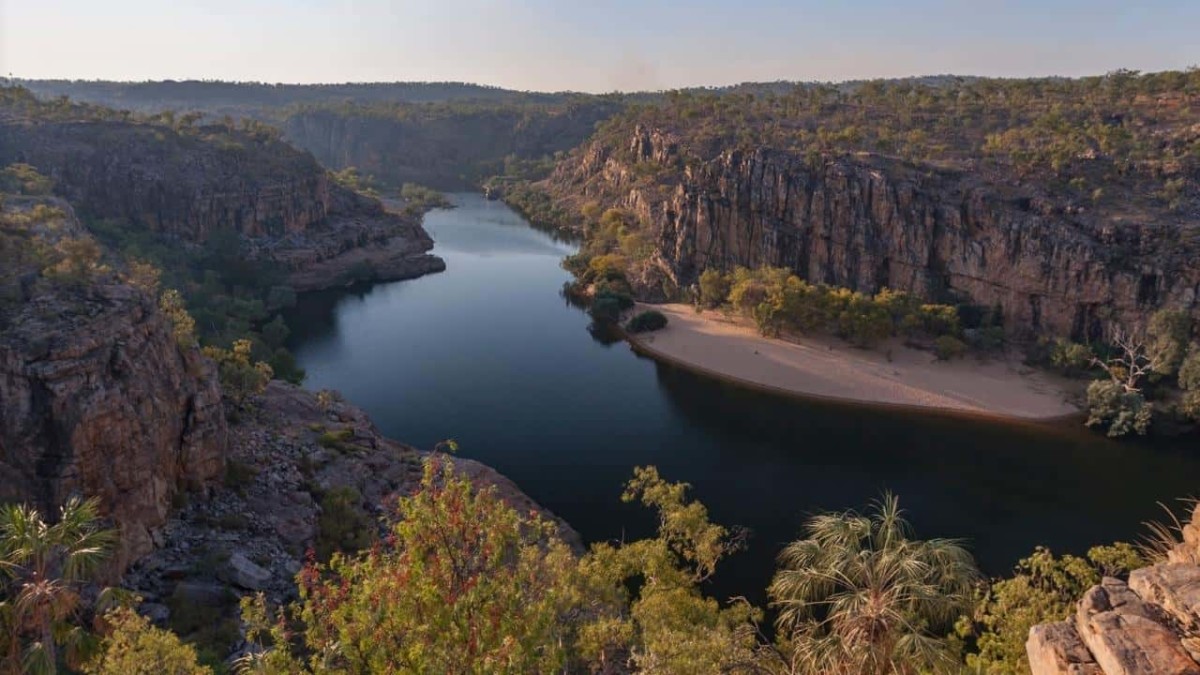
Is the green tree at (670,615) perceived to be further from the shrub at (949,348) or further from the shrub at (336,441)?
the shrub at (949,348)

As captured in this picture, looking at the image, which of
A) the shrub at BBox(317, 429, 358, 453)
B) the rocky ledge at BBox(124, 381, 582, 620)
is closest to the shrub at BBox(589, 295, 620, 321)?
the rocky ledge at BBox(124, 381, 582, 620)

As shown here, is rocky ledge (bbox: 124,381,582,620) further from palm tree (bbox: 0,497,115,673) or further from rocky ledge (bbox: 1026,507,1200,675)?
rocky ledge (bbox: 1026,507,1200,675)

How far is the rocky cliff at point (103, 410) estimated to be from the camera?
25031 millimetres

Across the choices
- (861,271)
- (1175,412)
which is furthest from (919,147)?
(1175,412)

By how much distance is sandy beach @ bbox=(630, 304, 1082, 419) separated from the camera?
2239 inches

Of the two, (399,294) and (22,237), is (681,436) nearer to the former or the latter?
(22,237)

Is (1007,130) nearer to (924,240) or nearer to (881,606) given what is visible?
(924,240)

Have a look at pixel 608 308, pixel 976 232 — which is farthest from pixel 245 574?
pixel 976 232

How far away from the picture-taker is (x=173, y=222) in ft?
318

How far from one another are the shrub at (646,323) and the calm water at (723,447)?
3775mm

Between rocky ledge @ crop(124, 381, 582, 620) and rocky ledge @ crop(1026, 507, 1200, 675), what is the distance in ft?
51.0

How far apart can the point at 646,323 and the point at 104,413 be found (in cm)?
5321

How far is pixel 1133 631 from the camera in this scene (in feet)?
31.9

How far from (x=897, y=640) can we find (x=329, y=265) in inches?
3882
